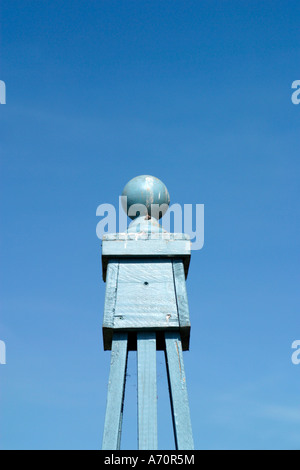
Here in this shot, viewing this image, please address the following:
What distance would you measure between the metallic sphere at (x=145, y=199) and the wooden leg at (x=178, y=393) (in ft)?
5.05

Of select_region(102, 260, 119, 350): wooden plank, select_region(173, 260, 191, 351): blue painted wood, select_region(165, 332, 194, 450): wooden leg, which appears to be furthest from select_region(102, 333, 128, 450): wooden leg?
select_region(173, 260, 191, 351): blue painted wood

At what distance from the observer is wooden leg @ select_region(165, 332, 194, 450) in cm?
660

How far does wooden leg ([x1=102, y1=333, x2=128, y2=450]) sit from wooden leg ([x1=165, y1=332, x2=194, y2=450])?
438 mm

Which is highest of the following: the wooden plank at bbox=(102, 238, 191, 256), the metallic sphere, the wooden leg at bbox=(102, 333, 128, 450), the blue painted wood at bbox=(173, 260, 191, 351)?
the metallic sphere

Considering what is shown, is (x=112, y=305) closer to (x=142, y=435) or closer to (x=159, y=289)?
(x=159, y=289)

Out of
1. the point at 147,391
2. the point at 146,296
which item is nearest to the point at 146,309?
the point at 146,296

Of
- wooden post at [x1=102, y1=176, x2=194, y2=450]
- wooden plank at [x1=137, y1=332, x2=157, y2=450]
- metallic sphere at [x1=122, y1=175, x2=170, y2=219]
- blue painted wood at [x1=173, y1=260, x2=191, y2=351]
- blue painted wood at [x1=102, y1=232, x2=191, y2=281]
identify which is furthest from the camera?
metallic sphere at [x1=122, y1=175, x2=170, y2=219]

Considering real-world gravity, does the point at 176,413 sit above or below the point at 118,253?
below

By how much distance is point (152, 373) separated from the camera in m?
6.96

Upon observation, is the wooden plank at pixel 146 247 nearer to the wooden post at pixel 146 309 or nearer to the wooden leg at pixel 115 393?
the wooden post at pixel 146 309

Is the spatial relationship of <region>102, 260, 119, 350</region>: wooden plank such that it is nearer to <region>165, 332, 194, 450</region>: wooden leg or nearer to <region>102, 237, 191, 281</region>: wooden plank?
<region>102, 237, 191, 281</region>: wooden plank

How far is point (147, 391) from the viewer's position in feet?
22.5
